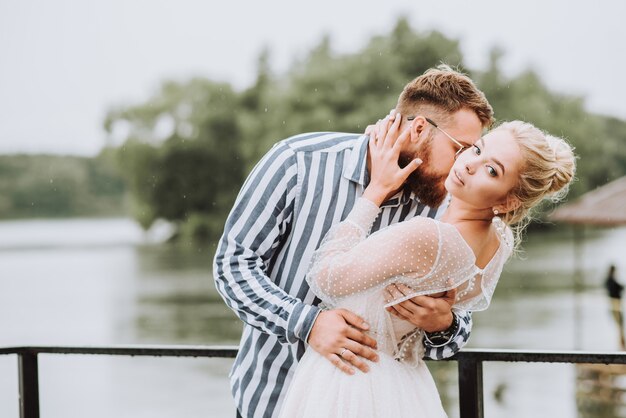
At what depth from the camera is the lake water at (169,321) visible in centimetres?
2311

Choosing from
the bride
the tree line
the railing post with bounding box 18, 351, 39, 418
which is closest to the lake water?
the tree line

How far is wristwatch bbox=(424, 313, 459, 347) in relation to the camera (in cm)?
148

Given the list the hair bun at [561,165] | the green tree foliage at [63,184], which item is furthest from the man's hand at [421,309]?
the green tree foliage at [63,184]

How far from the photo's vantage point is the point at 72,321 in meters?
34.4

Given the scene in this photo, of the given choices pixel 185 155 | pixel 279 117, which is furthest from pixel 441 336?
pixel 185 155

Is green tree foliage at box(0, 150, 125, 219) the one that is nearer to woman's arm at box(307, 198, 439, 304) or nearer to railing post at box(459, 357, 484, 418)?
railing post at box(459, 357, 484, 418)

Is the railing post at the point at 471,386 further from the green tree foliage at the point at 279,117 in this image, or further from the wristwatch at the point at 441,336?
the green tree foliage at the point at 279,117

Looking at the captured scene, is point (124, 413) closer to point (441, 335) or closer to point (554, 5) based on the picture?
point (441, 335)

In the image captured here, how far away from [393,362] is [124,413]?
22.6 metres

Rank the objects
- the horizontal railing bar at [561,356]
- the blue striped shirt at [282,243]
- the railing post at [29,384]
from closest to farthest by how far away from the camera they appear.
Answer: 1. the blue striped shirt at [282,243]
2. the horizontal railing bar at [561,356]
3. the railing post at [29,384]

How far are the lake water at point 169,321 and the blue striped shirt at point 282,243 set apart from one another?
14.3m

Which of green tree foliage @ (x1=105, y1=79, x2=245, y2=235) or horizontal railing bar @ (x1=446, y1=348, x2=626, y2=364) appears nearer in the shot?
horizontal railing bar @ (x1=446, y1=348, x2=626, y2=364)

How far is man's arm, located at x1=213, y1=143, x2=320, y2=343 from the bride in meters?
0.06

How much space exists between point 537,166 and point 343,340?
0.45 m
